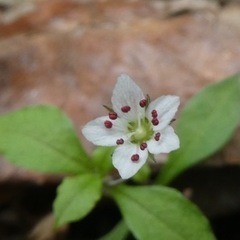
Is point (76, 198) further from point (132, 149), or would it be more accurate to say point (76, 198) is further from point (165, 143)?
point (165, 143)

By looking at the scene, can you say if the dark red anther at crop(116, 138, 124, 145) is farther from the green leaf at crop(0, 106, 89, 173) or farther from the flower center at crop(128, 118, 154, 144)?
the green leaf at crop(0, 106, 89, 173)

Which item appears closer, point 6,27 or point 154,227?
point 154,227

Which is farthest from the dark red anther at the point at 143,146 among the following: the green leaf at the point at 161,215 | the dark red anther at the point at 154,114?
the green leaf at the point at 161,215

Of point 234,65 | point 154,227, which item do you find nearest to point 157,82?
point 234,65

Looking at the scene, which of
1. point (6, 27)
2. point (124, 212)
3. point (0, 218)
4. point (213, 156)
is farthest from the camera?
point (6, 27)

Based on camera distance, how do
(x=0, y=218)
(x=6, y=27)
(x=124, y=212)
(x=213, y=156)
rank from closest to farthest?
(x=124, y=212)
(x=213, y=156)
(x=0, y=218)
(x=6, y=27)

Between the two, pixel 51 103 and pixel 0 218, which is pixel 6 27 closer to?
pixel 51 103

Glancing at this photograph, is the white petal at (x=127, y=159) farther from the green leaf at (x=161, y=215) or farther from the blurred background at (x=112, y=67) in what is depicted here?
the blurred background at (x=112, y=67)

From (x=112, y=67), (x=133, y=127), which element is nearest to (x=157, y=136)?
(x=133, y=127)
